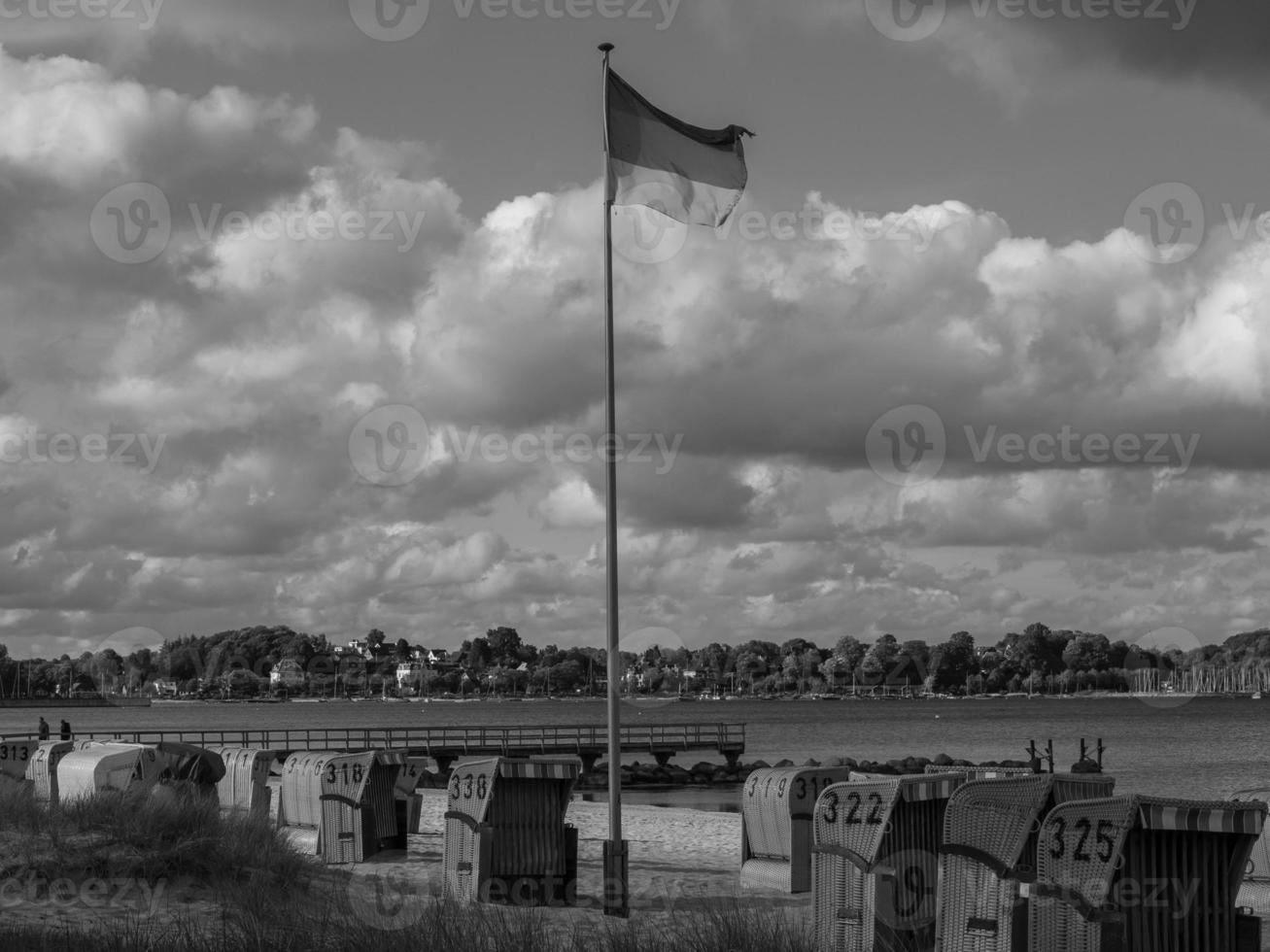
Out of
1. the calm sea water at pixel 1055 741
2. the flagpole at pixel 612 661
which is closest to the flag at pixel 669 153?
the flagpole at pixel 612 661

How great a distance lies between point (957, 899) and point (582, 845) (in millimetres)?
14893

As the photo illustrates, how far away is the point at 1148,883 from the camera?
10133 millimetres

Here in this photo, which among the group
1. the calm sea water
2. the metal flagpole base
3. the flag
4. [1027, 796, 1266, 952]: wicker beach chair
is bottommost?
the calm sea water

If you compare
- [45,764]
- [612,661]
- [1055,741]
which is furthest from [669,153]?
[1055,741]

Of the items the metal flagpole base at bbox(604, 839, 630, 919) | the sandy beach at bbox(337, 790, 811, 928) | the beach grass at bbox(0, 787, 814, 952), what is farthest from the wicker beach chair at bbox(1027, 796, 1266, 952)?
the metal flagpole base at bbox(604, 839, 630, 919)

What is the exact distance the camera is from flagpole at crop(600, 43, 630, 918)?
1477 cm

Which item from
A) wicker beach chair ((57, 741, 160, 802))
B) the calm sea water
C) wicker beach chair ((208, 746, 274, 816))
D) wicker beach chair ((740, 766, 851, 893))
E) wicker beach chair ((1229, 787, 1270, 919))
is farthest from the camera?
the calm sea water

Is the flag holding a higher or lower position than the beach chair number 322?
higher

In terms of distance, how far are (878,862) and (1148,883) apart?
92.3 inches

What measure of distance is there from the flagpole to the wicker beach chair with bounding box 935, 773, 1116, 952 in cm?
417

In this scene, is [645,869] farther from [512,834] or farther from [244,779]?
[244,779]

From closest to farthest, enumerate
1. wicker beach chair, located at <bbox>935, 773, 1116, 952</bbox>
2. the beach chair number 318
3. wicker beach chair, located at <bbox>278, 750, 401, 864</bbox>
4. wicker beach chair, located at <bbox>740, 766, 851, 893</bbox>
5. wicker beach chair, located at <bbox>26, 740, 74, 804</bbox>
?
Answer: wicker beach chair, located at <bbox>935, 773, 1116, 952</bbox> < wicker beach chair, located at <bbox>740, 766, 851, 893</bbox> < wicker beach chair, located at <bbox>278, 750, 401, 864</bbox> < the beach chair number 318 < wicker beach chair, located at <bbox>26, 740, 74, 804</bbox>

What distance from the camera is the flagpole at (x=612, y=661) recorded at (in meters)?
14.8

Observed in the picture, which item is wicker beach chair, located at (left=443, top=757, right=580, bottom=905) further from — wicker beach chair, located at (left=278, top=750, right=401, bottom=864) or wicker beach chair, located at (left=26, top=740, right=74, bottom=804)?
wicker beach chair, located at (left=26, top=740, right=74, bottom=804)
